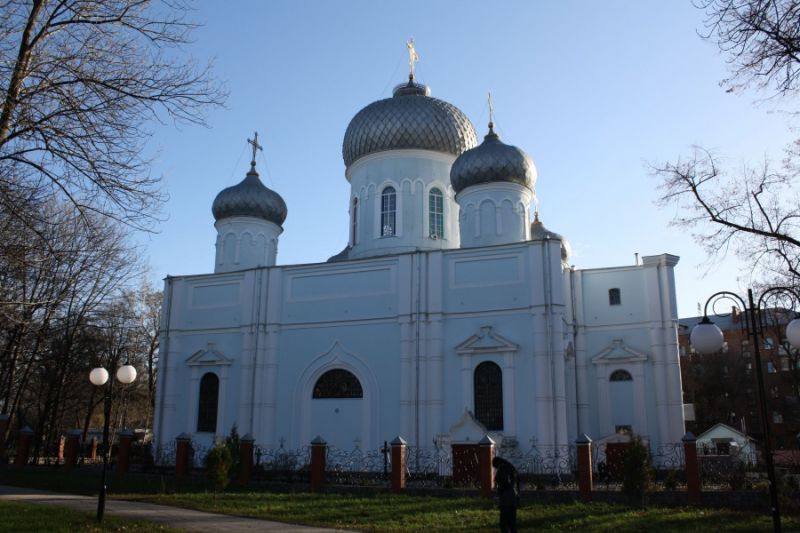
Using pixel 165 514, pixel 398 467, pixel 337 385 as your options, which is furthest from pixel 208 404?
pixel 165 514

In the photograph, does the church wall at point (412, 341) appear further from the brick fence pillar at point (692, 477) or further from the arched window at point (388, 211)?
the brick fence pillar at point (692, 477)

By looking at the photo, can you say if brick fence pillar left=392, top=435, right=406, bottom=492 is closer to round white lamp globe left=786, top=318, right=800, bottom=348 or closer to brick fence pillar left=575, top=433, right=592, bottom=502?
brick fence pillar left=575, top=433, right=592, bottom=502

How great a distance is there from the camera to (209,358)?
22922 mm

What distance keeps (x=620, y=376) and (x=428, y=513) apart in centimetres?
1148

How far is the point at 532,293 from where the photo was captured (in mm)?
19609

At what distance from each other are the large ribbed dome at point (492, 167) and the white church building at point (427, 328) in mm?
51

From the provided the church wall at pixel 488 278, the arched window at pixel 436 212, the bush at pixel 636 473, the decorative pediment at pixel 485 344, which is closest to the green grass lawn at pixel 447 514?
the bush at pixel 636 473

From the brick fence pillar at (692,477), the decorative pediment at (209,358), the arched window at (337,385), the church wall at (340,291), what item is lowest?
the brick fence pillar at (692,477)

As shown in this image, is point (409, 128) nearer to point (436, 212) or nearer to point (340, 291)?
point (436, 212)

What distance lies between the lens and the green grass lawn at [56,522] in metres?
9.68

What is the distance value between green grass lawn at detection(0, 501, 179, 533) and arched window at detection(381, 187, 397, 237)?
14790 mm

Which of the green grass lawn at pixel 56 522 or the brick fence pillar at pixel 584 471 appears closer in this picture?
the green grass lawn at pixel 56 522

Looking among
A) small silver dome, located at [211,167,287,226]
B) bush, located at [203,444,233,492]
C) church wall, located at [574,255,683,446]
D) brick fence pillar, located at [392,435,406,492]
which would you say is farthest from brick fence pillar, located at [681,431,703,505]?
small silver dome, located at [211,167,287,226]

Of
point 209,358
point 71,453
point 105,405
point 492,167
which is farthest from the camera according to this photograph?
point 209,358
